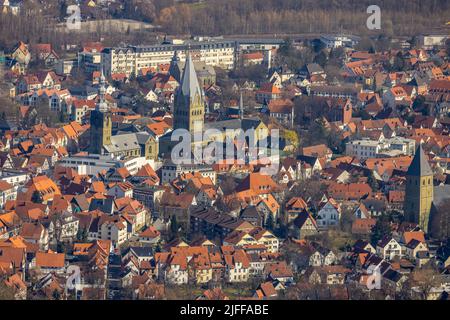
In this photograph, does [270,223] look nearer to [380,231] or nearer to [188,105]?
[380,231]

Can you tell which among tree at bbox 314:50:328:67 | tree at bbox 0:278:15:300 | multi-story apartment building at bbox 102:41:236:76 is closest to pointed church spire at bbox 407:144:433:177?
tree at bbox 0:278:15:300

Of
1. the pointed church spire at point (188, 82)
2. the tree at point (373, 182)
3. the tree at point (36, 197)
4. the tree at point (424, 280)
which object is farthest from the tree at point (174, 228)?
the pointed church spire at point (188, 82)

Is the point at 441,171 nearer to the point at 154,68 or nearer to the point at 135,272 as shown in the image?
the point at 135,272

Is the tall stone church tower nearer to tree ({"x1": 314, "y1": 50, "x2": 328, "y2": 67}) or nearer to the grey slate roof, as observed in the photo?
the grey slate roof

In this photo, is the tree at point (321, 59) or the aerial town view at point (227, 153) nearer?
the aerial town view at point (227, 153)

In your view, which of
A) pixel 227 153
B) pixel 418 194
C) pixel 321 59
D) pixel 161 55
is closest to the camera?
pixel 418 194

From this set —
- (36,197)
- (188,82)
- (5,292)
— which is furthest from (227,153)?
(5,292)

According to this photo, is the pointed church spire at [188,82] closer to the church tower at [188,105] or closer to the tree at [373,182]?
the church tower at [188,105]
